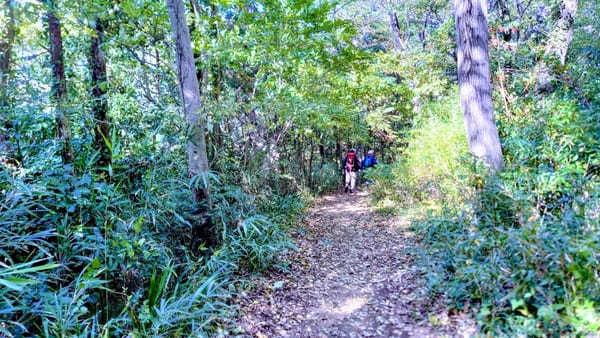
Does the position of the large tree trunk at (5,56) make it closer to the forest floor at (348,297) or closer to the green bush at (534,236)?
the forest floor at (348,297)

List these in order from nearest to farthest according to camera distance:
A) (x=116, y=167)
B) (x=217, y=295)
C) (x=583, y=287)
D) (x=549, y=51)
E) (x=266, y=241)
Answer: (x=583, y=287)
(x=217, y=295)
(x=116, y=167)
(x=266, y=241)
(x=549, y=51)

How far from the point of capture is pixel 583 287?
207 centimetres

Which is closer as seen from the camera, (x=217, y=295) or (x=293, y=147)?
(x=217, y=295)

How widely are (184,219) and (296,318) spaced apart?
1747 mm

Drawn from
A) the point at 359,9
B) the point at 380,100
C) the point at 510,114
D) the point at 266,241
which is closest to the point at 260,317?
the point at 266,241

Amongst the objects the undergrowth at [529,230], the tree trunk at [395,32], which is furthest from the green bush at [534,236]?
the tree trunk at [395,32]

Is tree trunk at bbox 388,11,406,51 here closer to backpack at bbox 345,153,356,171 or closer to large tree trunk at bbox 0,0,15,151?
backpack at bbox 345,153,356,171

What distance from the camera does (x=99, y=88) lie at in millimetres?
4582

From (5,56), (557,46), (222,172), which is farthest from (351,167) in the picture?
(5,56)

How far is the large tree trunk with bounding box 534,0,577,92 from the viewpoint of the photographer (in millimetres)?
Answer: 5008

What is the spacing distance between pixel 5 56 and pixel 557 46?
8193mm

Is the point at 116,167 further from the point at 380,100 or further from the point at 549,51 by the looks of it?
the point at 380,100

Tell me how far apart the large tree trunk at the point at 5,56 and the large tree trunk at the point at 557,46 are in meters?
6.92

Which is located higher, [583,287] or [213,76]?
[213,76]
